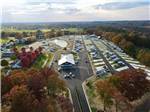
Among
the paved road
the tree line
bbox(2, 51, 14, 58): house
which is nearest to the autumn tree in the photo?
the paved road

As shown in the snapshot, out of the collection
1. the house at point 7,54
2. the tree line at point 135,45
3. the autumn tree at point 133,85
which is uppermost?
the autumn tree at point 133,85

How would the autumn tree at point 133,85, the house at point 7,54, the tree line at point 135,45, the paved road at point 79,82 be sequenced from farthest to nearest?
the house at point 7,54
the tree line at point 135,45
the autumn tree at point 133,85
the paved road at point 79,82

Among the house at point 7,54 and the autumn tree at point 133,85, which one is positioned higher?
the autumn tree at point 133,85

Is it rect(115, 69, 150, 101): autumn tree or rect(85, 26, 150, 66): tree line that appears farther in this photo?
rect(85, 26, 150, 66): tree line

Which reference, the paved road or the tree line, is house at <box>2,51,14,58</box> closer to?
the paved road

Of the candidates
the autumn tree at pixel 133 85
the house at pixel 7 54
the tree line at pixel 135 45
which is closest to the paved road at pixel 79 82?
the autumn tree at pixel 133 85

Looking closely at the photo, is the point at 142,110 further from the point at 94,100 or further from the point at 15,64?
the point at 15,64

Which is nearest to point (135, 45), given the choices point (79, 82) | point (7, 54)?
point (7, 54)

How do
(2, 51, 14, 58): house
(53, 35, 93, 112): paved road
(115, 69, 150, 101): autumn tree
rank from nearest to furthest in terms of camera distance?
(53, 35, 93, 112): paved road → (115, 69, 150, 101): autumn tree → (2, 51, 14, 58): house

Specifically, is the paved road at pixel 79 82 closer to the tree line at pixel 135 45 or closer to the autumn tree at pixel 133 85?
the autumn tree at pixel 133 85

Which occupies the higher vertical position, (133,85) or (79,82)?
(133,85)

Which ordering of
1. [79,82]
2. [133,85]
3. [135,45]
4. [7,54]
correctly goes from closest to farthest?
[133,85], [79,82], [7,54], [135,45]

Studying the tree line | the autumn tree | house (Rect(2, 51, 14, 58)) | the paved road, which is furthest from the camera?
house (Rect(2, 51, 14, 58))

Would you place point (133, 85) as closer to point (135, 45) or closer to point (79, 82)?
point (79, 82)
